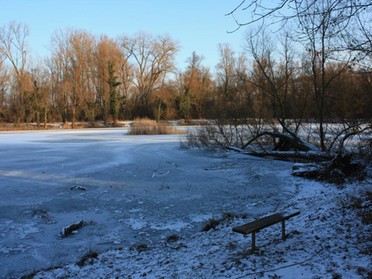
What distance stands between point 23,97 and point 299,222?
1688 inches

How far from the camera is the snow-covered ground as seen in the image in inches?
150

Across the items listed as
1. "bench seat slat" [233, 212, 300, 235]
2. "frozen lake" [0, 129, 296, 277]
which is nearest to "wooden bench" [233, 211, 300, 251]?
"bench seat slat" [233, 212, 300, 235]

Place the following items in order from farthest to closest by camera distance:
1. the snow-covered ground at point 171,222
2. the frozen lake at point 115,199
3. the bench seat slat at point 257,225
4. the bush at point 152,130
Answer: the bush at point 152,130 → the frozen lake at point 115,199 → the bench seat slat at point 257,225 → the snow-covered ground at point 171,222

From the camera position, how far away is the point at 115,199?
763 cm

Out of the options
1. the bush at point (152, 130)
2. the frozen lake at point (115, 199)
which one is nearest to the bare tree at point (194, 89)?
the bush at point (152, 130)

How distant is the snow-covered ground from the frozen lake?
2 centimetres

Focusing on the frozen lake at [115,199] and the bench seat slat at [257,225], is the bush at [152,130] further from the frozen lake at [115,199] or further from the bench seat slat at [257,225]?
the bench seat slat at [257,225]

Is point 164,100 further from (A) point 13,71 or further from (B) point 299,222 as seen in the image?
(B) point 299,222

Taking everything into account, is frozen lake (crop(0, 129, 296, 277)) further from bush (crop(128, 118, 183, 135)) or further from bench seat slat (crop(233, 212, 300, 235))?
bush (crop(128, 118, 183, 135))

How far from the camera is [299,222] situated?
16.9 feet

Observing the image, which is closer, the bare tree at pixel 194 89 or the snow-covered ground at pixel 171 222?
the snow-covered ground at pixel 171 222

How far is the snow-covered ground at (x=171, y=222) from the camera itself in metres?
3.80

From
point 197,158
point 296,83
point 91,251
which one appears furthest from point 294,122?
point 91,251

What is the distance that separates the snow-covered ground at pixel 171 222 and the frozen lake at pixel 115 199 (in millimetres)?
22
